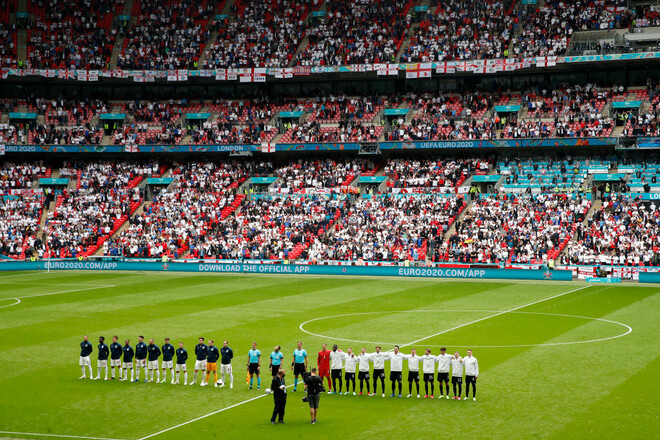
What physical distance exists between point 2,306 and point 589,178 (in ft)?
140

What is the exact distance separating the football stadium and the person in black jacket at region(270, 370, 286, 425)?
91mm

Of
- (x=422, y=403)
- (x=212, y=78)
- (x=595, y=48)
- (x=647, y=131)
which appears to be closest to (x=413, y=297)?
(x=422, y=403)

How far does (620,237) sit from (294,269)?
72.7ft

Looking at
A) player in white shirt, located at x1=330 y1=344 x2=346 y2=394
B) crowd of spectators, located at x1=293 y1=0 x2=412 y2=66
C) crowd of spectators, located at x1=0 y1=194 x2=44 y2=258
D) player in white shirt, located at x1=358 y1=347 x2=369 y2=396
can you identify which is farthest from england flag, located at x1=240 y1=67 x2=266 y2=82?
player in white shirt, located at x1=358 y1=347 x2=369 y2=396

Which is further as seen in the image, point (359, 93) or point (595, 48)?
point (359, 93)

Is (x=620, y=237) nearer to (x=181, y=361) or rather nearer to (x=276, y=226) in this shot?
(x=276, y=226)

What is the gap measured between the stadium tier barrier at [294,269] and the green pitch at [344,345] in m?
2.46

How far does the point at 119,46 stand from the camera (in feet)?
261

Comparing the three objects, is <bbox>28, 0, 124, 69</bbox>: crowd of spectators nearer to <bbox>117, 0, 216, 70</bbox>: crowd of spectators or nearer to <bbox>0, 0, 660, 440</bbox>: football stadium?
<bbox>0, 0, 660, 440</bbox>: football stadium

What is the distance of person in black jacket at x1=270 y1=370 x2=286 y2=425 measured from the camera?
19.3 m

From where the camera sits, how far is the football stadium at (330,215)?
22.2m

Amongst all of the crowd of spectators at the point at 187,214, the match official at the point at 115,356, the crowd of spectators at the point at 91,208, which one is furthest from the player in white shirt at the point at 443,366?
the crowd of spectators at the point at 91,208

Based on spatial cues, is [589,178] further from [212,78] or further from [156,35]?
[156,35]

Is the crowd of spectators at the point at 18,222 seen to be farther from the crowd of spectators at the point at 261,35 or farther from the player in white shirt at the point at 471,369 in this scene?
the player in white shirt at the point at 471,369
